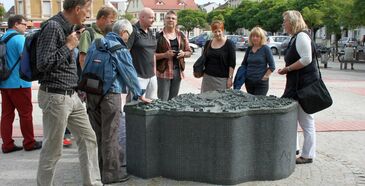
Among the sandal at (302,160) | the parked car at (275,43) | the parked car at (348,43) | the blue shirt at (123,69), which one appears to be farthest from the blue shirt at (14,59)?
the parked car at (275,43)

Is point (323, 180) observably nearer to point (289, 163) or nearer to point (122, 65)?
point (289, 163)

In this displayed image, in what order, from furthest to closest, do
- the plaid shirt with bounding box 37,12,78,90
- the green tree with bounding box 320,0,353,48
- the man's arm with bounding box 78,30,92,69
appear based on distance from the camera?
the green tree with bounding box 320,0,353,48
the man's arm with bounding box 78,30,92,69
the plaid shirt with bounding box 37,12,78,90

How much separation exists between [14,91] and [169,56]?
7.05ft

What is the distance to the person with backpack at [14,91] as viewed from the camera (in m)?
6.08

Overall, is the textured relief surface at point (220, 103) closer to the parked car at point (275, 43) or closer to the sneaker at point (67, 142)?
the sneaker at point (67, 142)

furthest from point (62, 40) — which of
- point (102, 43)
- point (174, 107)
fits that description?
point (174, 107)

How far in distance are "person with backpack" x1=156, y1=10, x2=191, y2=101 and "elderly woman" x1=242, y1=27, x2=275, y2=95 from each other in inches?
36.6

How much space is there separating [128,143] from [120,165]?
28cm

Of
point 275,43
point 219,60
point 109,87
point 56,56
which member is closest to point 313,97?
point 219,60

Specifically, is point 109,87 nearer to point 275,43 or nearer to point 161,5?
point 275,43

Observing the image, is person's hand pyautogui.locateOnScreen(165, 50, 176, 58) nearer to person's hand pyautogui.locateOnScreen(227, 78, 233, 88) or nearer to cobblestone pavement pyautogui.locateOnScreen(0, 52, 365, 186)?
person's hand pyautogui.locateOnScreen(227, 78, 233, 88)

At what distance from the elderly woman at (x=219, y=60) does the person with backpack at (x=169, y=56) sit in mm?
343

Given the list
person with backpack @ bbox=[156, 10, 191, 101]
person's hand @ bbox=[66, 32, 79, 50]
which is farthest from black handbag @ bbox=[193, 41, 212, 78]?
person's hand @ bbox=[66, 32, 79, 50]

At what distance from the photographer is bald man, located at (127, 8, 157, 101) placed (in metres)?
6.12
